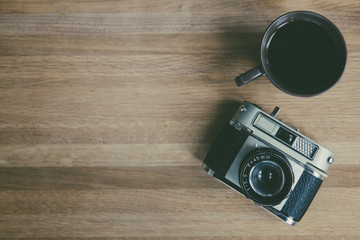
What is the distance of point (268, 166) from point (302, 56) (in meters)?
0.20

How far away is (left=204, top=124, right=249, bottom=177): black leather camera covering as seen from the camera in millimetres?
551

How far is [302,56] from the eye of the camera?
0.55 meters

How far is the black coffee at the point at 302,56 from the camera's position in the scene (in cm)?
55

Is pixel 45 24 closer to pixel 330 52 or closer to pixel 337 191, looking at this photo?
pixel 330 52

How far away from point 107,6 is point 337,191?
56cm

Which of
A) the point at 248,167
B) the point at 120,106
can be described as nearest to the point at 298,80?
the point at 248,167

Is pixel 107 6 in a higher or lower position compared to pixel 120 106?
higher

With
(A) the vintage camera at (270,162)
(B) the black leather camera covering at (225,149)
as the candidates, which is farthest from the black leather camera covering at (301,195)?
(B) the black leather camera covering at (225,149)

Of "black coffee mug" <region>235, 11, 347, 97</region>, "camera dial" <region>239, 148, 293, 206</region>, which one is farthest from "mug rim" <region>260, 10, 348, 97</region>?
"camera dial" <region>239, 148, 293, 206</region>

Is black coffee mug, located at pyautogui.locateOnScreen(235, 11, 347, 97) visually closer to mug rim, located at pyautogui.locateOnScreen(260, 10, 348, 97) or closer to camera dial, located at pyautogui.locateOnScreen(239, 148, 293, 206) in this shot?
mug rim, located at pyautogui.locateOnScreen(260, 10, 348, 97)

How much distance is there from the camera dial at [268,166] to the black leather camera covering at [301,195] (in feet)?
0.10

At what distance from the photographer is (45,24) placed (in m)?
0.62

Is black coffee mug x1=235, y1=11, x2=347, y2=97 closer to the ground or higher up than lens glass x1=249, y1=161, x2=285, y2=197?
higher up

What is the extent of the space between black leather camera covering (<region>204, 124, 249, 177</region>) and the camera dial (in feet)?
0.09
